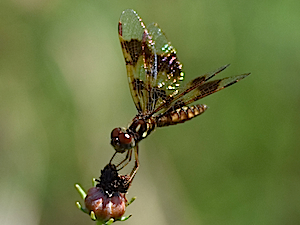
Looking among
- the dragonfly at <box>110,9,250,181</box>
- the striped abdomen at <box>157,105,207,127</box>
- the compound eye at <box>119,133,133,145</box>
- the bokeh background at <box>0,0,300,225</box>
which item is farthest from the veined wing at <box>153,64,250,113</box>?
the bokeh background at <box>0,0,300,225</box>

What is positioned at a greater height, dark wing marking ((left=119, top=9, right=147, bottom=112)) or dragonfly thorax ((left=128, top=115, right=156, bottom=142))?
dark wing marking ((left=119, top=9, right=147, bottom=112))

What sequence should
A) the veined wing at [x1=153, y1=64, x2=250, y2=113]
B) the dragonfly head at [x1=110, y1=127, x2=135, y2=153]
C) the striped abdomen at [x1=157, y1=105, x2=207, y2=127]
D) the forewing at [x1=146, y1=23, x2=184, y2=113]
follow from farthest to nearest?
the striped abdomen at [x1=157, y1=105, x2=207, y2=127], the forewing at [x1=146, y1=23, x2=184, y2=113], the veined wing at [x1=153, y1=64, x2=250, y2=113], the dragonfly head at [x1=110, y1=127, x2=135, y2=153]

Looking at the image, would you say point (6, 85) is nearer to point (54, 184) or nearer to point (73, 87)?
point (73, 87)

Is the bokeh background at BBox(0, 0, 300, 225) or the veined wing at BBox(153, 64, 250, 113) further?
the bokeh background at BBox(0, 0, 300, 225)

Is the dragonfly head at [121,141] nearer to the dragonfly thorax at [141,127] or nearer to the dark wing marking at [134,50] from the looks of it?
the dragonfly thorax at [141,127]

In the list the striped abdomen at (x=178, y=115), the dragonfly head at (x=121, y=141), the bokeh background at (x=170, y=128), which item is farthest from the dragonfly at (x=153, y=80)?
the bokeh background at (x=170, y=128)

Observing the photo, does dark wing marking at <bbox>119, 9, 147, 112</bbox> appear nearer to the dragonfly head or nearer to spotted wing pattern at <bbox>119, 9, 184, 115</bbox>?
spotted wing pattern at <bbox>119, 9, 184, 115</bbox>

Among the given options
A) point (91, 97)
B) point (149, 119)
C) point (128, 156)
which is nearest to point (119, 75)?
point (91, 97)
